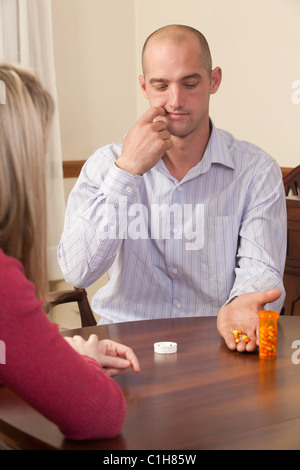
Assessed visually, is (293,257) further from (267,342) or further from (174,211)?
(267,342)

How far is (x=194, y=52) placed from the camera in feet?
8.46

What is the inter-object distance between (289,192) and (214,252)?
1.70m

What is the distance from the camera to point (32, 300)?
1.14 m

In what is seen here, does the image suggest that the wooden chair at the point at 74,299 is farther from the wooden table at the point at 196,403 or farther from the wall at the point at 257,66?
the wall at the point at 257,66

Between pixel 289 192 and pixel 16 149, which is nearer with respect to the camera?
pixel 16 149

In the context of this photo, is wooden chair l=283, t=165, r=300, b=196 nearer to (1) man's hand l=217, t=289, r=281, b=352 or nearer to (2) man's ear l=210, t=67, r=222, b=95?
(2) man's ear l=210, t=67, r=222, b=95

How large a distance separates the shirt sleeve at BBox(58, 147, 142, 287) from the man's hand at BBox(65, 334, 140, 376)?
74cm

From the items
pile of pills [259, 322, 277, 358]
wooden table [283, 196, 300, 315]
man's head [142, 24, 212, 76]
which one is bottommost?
wooden table [283, 196, 300, 315]

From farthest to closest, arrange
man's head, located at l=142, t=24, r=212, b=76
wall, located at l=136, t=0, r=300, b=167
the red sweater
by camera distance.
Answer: wall, located at l=136, t=0, r=300, b=167
man's head, located at l=142, t=24, r=212, b=76
the red sweater

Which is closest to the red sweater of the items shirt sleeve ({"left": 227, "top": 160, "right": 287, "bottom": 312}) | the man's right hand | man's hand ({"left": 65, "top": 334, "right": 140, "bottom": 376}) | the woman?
the woman

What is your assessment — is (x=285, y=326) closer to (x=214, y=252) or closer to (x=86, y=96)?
(x=214, y=252)

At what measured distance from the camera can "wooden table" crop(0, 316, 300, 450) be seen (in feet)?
4.17

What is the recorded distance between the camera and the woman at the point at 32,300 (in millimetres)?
1137
